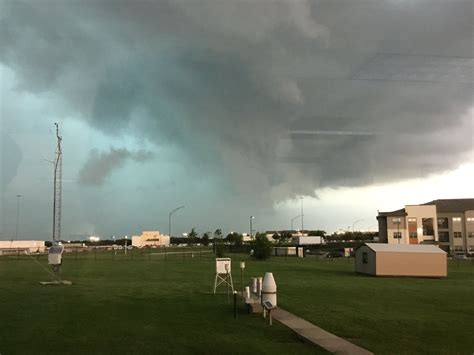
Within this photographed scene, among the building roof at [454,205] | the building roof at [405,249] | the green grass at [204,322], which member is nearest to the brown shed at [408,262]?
the building roof at [405,249]

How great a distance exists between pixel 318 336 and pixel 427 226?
289 feet

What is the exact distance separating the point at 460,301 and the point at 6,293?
1777 cm

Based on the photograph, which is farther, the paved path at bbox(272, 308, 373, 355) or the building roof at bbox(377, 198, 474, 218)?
the building roof at bbox(377, 198, 474, 218)

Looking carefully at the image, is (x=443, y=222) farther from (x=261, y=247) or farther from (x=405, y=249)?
(x=405, y=249)

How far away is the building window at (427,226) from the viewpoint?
90.9 meters

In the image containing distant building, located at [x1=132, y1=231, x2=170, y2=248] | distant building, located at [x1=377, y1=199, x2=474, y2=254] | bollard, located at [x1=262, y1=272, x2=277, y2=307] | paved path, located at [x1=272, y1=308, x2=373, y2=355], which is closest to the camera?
paved path, located at [x1=272, y1=308, x2=373, y2=355]

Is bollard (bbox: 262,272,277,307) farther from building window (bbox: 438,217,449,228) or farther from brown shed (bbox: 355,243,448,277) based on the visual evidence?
building window (bbox: 438,217,449,228)

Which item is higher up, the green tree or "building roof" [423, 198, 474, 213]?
"building roof" [423, 198, 474, 213]

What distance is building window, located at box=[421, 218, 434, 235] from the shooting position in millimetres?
90875

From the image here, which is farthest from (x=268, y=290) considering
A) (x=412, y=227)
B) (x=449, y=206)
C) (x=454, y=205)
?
→ (x=454, y=205)

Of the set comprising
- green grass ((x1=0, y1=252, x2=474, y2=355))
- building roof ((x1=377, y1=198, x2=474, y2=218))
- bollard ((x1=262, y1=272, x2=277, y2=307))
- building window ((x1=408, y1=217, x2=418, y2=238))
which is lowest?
green grass ((x1=0, y1=252, x2=474, y2=355))

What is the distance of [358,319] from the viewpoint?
1349cm

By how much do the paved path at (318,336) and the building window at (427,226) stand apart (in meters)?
84.3

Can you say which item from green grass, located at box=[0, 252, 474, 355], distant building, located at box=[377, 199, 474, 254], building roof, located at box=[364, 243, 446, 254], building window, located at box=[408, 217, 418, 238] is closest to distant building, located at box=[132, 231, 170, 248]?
distant building, located at box=[377, 199, 474, 254]
